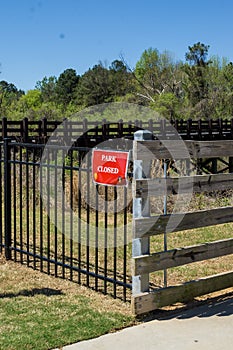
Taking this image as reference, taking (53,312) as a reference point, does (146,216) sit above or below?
above

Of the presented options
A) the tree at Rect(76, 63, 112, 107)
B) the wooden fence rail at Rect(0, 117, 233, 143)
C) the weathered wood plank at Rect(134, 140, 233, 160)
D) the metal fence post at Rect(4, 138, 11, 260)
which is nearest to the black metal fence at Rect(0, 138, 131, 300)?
the metal fence post at Rect(4, 138, 11, 260)

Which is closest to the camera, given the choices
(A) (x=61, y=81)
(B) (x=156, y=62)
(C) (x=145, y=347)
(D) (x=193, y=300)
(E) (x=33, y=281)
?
(C) (x=145, y=347)

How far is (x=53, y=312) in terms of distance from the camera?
4.79m

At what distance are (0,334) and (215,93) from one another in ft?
127

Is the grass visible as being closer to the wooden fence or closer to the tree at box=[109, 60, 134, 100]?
the wooden fence

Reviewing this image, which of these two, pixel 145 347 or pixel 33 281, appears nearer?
pixel 145 347

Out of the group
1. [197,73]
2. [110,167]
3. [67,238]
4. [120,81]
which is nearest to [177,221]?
[110,167]

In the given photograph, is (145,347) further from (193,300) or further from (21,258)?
(21,258)

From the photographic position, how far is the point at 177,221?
4789 millimetres

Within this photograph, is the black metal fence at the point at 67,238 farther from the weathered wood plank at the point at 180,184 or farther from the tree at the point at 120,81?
the tree at the point at 120,81

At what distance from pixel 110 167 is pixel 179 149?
703 mm

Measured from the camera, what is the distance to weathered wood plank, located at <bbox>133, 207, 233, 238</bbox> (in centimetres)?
456

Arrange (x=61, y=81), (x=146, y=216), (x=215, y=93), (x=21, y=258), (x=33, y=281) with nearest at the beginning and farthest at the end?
(x=146, y=216) → (x=33, y=281) → (x=21, y=258) → (x=215, y=93) → (x=61, y=81)

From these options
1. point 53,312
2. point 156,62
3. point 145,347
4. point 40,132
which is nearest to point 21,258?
point 53,312
